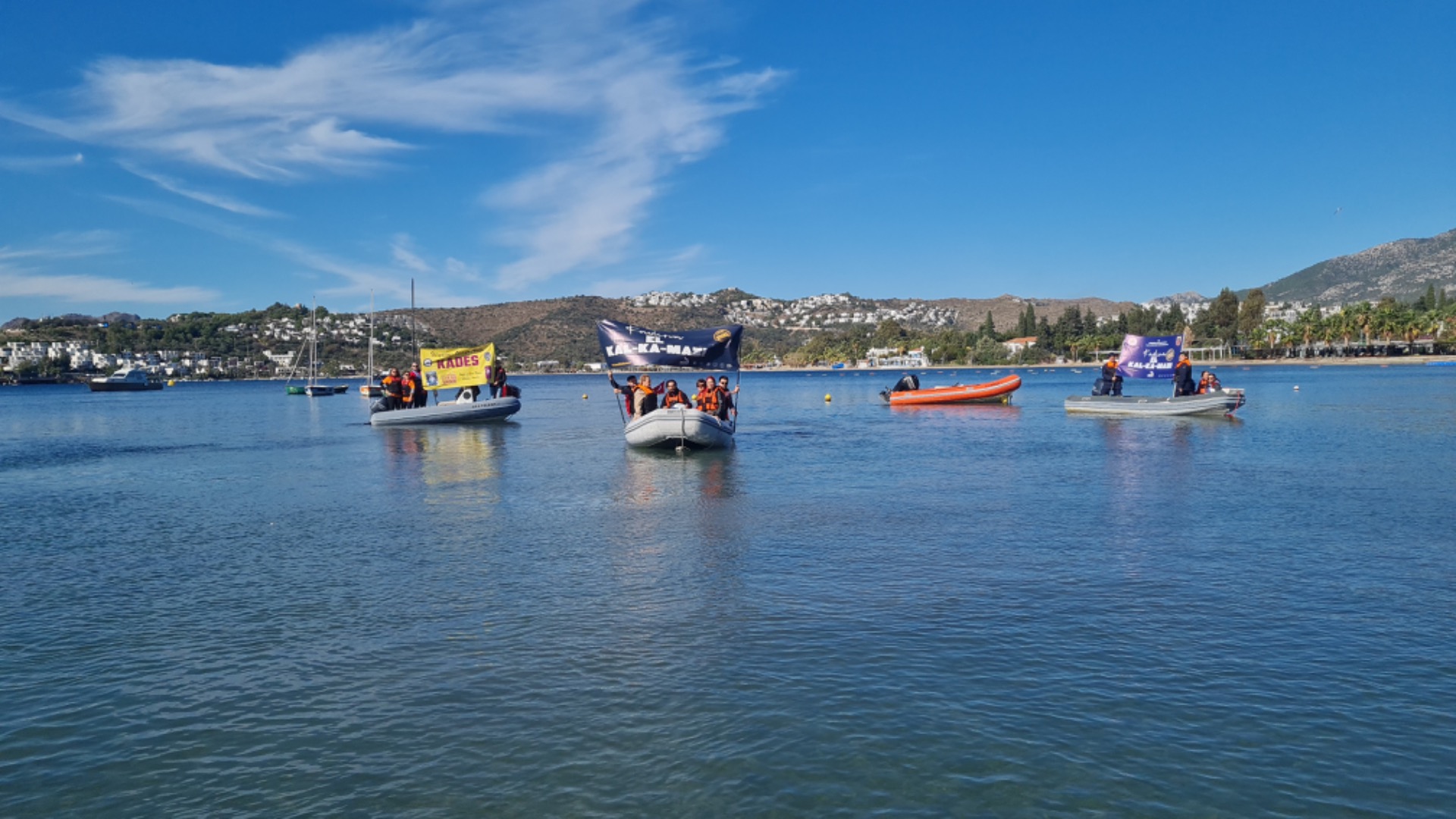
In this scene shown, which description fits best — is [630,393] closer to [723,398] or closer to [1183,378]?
[723,398]

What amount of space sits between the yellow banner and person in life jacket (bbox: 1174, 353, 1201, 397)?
2919 centimetres

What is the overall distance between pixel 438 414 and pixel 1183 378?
32479 mm

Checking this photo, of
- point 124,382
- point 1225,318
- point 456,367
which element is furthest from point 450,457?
point 1225,318

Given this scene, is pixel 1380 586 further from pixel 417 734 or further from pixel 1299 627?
pixel 417 734

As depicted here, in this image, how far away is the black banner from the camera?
89.6 ft

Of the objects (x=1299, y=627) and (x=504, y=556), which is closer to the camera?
(x=1299, y=627)

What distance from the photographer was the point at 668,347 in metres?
27.5

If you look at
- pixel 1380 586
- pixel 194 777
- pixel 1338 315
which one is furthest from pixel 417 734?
pixel 1338 315

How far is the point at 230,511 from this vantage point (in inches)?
757

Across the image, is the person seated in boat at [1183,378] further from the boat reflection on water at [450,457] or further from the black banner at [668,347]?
the boat reflection on water at [450,457]

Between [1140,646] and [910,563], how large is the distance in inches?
161

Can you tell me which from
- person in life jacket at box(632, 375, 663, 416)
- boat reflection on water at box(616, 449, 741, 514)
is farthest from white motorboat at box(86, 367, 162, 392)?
boat reflection on water at box(616, 449, 741, 514)

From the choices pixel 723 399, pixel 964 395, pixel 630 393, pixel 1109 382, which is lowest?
pixel 964 395

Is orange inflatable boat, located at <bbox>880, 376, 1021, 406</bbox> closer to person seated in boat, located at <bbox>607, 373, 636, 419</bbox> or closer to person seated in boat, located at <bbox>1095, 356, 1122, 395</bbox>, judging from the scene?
person seated in boat, located at <bbox>1095, 356, 1122, 395</bbox>
